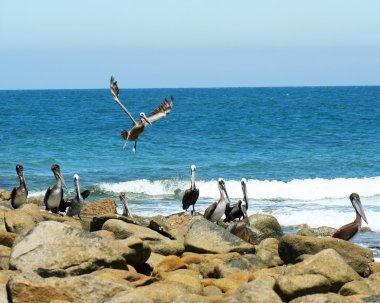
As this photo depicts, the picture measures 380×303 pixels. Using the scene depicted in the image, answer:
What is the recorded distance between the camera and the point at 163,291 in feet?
30.4

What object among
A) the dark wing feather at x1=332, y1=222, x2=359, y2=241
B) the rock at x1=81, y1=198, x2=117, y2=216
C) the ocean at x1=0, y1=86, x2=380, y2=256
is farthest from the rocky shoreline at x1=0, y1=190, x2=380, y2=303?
the rock at x1=81, y1=198, x2=117, y2=216

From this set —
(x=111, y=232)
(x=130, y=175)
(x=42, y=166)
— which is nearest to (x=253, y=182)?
(x=130, y=175)

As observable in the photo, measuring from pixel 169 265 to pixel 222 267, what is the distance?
696 millimetres

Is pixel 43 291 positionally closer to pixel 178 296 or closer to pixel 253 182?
pixel 178 296

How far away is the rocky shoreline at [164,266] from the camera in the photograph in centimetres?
897

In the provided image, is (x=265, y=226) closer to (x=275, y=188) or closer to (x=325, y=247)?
(x=325, y=247)

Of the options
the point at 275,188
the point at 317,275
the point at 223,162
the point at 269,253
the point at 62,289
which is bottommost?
the point at 275,188

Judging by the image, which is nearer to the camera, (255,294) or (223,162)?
(255,294)

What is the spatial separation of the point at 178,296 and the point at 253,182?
19.9m

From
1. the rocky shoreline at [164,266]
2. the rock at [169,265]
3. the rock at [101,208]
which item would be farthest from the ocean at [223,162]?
the rock at [169,265]

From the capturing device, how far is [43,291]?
8805 millimetres

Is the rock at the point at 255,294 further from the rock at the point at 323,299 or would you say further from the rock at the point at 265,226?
the rock at the point at 265,226

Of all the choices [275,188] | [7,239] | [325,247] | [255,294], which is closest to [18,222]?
[7,239]

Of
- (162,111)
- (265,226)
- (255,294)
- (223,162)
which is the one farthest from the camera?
(223,162)
